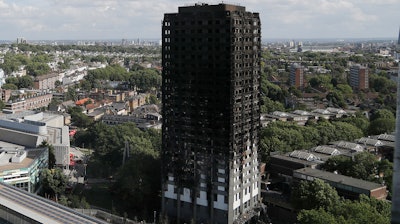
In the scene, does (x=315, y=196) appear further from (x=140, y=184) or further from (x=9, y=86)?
(x=9, y=86)

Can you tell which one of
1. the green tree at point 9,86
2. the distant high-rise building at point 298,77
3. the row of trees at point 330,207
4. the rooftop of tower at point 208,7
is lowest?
the row of trees at point 330,207

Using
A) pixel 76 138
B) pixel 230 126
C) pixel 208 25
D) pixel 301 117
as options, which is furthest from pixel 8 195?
pixel 301 117

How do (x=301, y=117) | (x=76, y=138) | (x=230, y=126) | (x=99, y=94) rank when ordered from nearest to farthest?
(x=230, y=126)
(x=76, y=138)
(x=301, y=117)
(x=99, y=94)

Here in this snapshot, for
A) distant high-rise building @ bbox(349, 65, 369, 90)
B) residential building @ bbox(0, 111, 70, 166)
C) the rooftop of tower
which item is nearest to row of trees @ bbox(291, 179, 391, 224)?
the rooftop of tower

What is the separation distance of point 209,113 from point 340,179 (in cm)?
890

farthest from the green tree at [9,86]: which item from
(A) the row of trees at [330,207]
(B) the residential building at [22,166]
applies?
(A) the row of trees at [330,207]

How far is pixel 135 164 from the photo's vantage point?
30.3 meters

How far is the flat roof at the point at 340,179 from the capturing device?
1080 inches

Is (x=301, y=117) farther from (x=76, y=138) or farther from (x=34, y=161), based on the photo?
(x=34, y=161)

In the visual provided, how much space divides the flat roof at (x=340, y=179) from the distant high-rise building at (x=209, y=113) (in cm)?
393

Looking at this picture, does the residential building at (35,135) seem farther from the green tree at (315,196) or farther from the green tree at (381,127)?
the green tree at (381,127)

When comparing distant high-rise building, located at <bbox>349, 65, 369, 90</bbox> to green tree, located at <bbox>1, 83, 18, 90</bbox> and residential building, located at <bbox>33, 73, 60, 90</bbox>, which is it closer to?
residential building, located at <bbox>33, 73, 60, 90</bbox>

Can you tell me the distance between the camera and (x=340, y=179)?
28.7 metres

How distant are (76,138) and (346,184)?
29.5 metres
